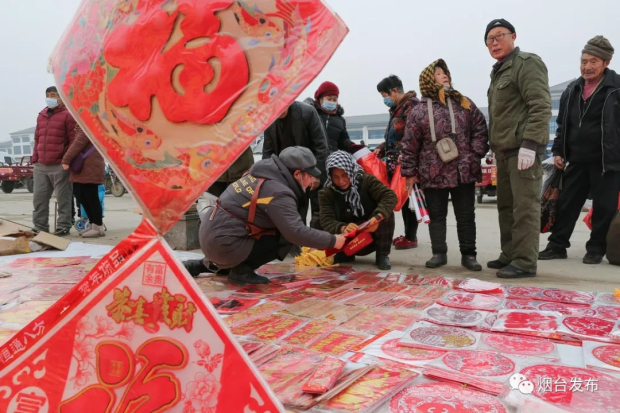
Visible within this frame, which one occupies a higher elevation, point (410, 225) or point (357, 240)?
point (357, 240)

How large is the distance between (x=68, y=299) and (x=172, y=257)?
0.35 meters

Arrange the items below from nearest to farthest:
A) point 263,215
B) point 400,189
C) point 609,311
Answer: point 609,311, point 263,215, point 400,189

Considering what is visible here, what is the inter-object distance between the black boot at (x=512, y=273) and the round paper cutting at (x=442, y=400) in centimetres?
185

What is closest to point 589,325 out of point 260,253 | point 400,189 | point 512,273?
point 512,273

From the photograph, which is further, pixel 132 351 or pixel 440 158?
pixel 440 158

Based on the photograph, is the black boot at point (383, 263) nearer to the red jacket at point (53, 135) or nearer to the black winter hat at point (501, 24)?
the black winter hat at point (501, 24)

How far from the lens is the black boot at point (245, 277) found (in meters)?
3.33

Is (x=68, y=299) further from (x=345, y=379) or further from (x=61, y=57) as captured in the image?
(x=345, y=379)

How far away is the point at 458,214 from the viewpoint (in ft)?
12.4

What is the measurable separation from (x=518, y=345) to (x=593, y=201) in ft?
8.18

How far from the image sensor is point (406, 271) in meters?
3.74

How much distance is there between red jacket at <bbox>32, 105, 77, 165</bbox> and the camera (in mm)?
5699

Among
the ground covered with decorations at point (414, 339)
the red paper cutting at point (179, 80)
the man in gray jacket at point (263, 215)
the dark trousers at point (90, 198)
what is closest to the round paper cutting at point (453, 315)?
the ground covered with decorations at point (414, 339)

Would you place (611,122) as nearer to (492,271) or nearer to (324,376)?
(492,271)
